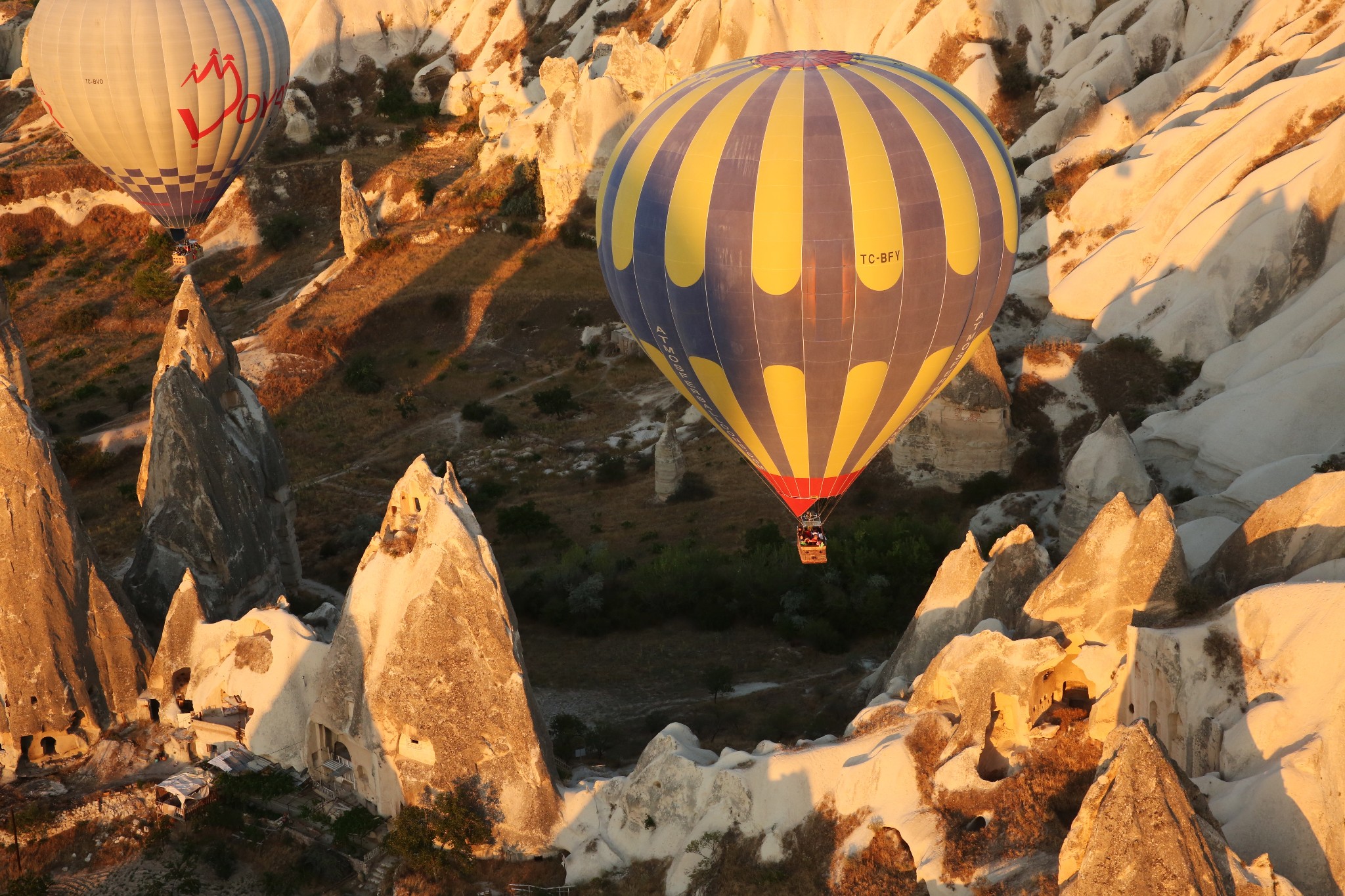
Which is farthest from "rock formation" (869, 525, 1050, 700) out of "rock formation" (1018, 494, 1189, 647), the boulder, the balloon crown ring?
the boulder

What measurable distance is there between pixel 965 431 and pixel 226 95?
24.1 meters

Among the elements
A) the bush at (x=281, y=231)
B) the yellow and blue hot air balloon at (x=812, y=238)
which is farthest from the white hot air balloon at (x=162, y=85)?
the yellow and blue hot air balloon at (x=812, y=238)

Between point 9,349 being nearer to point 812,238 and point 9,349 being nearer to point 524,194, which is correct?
point 812,238

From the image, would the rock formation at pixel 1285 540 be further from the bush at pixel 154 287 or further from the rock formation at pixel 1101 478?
the bush at pixel 154 287

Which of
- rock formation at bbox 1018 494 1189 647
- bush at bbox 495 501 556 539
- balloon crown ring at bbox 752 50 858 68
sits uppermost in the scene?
balloon crown ring at bbox 752 50 858 68

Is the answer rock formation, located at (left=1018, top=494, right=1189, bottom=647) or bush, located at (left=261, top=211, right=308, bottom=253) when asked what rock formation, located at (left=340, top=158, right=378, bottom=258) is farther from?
rock formation, located at (left=1018, top=494, right=1189, bottom=647)

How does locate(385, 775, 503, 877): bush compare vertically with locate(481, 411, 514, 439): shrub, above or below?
below

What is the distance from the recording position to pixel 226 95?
42.6 m

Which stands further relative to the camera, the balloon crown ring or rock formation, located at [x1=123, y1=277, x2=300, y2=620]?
rock formation, located at [x1=123, y1=277, x2=300, y2=620]

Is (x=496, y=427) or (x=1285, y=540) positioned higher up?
(x=1285, y=540)

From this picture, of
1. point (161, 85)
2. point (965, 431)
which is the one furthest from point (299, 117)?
point (965, 431)

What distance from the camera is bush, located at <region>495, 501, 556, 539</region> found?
37.7 meters

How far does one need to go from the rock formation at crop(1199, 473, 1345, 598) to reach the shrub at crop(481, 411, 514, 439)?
27.1 metres

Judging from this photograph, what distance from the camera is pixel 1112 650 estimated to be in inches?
799
